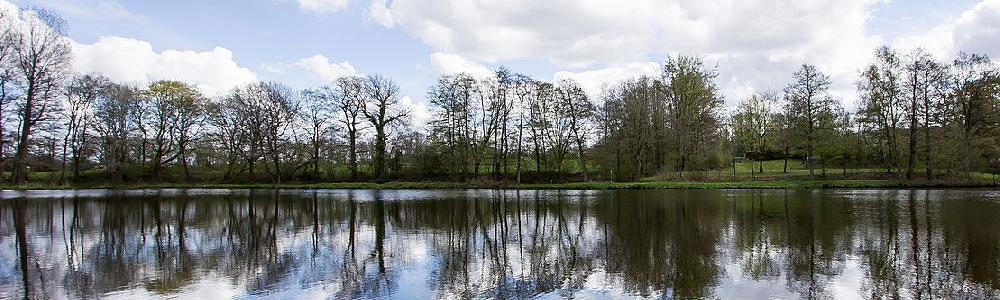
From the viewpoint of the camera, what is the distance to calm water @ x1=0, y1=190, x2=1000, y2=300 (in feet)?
28.3

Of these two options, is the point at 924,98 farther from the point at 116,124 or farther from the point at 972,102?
the point at 116,124

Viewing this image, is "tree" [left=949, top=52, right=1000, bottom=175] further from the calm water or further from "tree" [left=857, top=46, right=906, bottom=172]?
the calm water

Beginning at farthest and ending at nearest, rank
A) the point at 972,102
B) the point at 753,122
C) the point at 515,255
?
the point at 753,122 < the point at 972,102 < the point at 515,255

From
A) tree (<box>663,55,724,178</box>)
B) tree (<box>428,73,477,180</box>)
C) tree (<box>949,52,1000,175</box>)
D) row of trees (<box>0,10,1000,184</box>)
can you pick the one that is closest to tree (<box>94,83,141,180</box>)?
row of trees (<box>0,10,1000,184</box>)

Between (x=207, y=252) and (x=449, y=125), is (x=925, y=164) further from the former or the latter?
(x=207, y=252)

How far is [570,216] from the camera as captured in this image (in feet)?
65.1

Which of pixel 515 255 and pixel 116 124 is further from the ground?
pixel 116 124

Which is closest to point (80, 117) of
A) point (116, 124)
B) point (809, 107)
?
point (116, 124)

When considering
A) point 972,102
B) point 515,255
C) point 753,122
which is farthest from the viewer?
point 753,122

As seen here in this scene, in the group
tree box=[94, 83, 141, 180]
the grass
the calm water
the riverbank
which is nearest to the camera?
the calm water

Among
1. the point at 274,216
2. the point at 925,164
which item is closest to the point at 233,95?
the point at 274,216

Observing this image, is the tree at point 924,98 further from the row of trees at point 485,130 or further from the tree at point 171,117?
the tree at point 171,117

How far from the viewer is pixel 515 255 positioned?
1182 centimetres

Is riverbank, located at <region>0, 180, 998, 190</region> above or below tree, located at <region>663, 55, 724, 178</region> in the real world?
below
